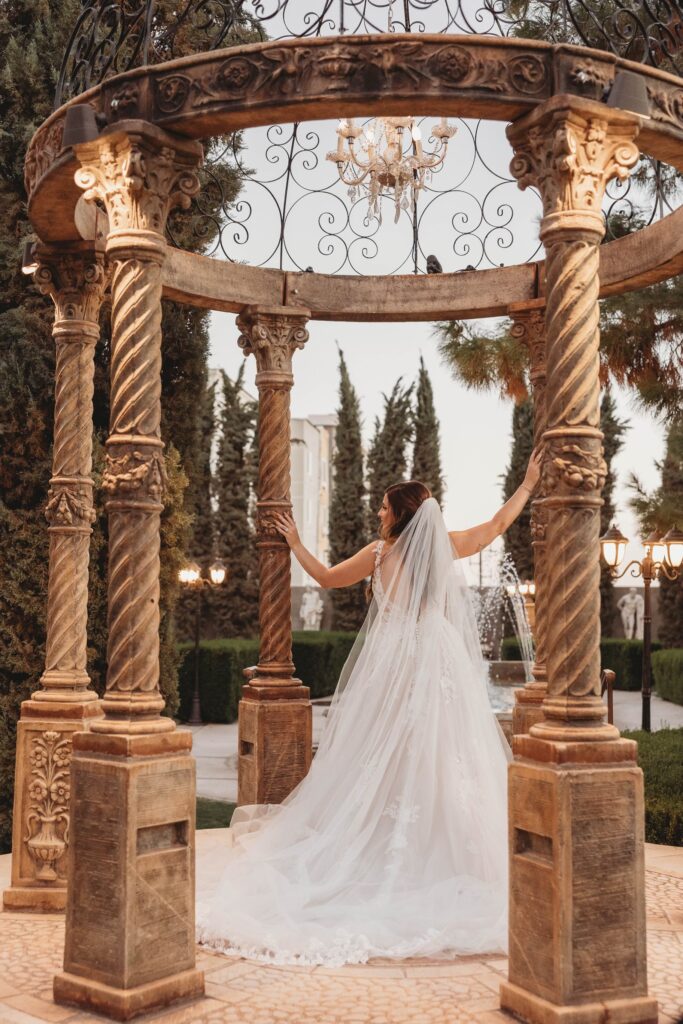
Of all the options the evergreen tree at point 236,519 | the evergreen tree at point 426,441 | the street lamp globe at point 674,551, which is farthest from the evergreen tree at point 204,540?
the street lamp globe at point 674,551

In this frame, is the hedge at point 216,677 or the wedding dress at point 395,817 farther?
the hedge at point 216,677

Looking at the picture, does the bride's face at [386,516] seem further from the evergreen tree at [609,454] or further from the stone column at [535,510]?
the evergreen tree at [609,454]

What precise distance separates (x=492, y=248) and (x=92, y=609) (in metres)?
5.14

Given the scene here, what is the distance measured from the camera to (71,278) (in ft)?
19.8

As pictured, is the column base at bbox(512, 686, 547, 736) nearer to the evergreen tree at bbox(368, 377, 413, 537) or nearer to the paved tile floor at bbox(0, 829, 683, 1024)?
the paved tile floor at bbox(0, 829, 683, 1024)

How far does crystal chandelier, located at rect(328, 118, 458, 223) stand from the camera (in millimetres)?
7270

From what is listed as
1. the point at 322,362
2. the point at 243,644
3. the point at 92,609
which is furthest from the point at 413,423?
the point at 92,609

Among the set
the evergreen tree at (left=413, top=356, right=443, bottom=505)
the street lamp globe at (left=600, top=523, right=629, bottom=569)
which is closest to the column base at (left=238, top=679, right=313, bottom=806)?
the street lamp globe at (left=600, top=523, right=629, bottom=569)

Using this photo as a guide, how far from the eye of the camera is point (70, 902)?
415 cm

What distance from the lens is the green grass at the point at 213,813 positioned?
36.2 feet

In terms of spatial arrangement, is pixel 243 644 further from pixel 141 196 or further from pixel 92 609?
pixel 141 196

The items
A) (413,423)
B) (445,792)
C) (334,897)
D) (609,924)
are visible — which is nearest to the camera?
(609,924)

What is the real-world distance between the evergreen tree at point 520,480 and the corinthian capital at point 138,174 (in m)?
22.7

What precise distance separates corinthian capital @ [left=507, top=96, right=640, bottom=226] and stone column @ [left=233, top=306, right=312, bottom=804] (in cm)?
331
